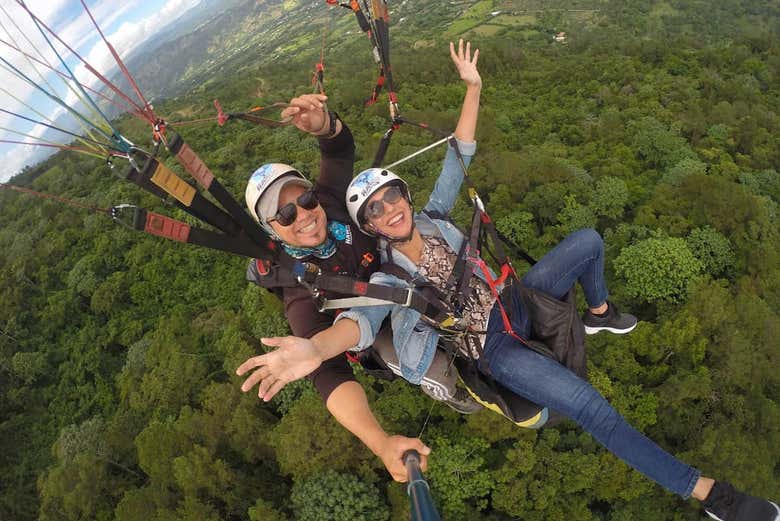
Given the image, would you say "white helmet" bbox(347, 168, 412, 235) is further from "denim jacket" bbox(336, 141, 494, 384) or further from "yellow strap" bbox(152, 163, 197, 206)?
"yellow strap" bbox(152, 163, 197, 206)

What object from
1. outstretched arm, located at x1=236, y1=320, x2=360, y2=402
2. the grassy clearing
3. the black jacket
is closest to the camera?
outstretched arm, located at x1=236, y1=320, x2=360, y2=402

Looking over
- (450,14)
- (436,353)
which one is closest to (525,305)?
(436,353)

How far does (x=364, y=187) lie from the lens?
3527 millimetres

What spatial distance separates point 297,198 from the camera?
3299 millimetres

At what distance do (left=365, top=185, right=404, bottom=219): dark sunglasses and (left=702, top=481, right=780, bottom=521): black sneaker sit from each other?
364 centimetres

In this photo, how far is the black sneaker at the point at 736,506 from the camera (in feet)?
11.3

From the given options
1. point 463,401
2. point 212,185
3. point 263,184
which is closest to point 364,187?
point 263,184

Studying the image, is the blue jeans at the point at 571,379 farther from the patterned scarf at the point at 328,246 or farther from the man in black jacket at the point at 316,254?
the patterned scarf at the point at 328,246

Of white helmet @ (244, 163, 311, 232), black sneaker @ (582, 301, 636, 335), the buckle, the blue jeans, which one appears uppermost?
white helmet @ (244, 163, 311, 232)

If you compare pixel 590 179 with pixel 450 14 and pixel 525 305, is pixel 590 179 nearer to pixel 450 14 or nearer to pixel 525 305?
pixel 525 305

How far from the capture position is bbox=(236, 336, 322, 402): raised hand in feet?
7.64

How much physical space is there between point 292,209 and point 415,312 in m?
1.32

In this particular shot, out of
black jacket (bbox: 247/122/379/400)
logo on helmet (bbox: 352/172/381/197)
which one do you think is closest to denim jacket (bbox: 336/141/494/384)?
black jacket (bbox: 247/122/379/400)

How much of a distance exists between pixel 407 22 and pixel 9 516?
117m
